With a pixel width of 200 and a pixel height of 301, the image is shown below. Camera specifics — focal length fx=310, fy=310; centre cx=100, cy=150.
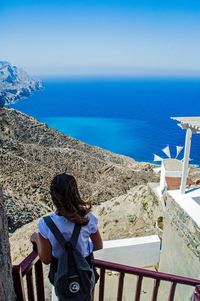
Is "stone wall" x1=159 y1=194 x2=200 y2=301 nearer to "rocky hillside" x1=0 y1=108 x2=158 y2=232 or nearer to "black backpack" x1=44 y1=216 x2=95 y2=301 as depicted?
"rocky hillside" x1=0 y1=108 x2=158 y2=232

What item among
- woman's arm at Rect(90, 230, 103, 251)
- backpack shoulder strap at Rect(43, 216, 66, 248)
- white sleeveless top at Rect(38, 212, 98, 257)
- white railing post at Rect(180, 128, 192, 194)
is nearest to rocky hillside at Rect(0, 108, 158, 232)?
white railing post at Rect(180, 128, 192, 194)

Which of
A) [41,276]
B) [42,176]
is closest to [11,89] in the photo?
[42,176]

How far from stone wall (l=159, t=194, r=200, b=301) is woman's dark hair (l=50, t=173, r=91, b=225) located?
3396 mm

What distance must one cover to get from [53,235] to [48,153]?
685 inches

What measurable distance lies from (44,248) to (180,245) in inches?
160

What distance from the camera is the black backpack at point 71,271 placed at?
1.83 m

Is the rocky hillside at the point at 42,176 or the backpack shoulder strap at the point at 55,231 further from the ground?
the backpack shoulder strap at the point at 55,231

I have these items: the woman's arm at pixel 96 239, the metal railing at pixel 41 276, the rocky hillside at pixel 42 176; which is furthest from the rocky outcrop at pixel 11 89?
the woman's arm at pixel 96 239

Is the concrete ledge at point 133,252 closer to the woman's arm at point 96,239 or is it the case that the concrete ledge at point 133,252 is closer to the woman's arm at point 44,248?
the woman's arm at point 96,239

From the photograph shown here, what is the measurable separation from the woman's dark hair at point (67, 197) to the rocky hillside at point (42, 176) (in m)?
6.76

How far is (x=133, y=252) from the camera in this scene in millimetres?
6500

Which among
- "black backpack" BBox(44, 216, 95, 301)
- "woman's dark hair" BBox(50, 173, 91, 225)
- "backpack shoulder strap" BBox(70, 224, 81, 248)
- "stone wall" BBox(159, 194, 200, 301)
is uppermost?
"woman's dark hair" BBox(50, 173, 91, 225)

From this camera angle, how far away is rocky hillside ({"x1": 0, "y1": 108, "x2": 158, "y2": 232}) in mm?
11609

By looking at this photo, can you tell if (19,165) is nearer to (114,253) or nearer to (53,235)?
(114,253)
